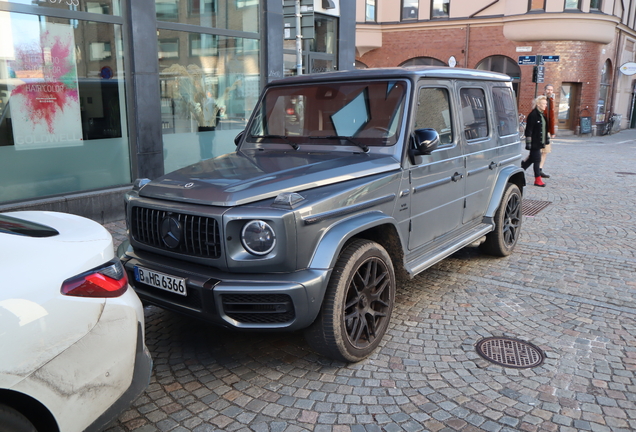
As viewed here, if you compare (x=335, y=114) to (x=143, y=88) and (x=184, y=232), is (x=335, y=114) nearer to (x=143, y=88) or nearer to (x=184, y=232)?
(x=184, y=232)

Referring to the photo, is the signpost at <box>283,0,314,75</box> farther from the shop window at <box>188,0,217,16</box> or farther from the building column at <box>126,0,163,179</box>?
the building column at <box>126,0,163,179</box>

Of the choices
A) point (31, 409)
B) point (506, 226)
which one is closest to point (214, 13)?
point (506, 226)

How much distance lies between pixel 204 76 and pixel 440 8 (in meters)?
22.6

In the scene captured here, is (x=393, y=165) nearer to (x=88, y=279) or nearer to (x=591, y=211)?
(x=88, y=279)

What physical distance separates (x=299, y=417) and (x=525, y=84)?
27.3 m

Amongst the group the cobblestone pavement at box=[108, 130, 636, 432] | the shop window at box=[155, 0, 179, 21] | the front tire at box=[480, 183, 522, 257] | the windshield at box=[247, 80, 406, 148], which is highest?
the shop window at box=[155, 0, 179, 21]

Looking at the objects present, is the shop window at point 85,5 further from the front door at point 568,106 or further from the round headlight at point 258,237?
the front door at point 568,106

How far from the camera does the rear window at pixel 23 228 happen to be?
2381 mm

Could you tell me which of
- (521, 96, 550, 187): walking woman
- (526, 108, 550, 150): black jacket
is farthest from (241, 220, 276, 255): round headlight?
(526, 108, 550, 150): black jacket

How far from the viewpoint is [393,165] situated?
4078 millimetres

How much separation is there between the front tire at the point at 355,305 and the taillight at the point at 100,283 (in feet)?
4.38

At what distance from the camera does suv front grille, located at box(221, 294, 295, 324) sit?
3.22 m

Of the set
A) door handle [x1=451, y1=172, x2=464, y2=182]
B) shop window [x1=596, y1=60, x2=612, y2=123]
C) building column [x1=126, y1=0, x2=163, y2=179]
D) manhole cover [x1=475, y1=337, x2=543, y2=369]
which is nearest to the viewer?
manhole cover [x1=475, y1=337, x2=543, y2=369]

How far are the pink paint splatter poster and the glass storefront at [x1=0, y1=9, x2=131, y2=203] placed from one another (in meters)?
0.01
